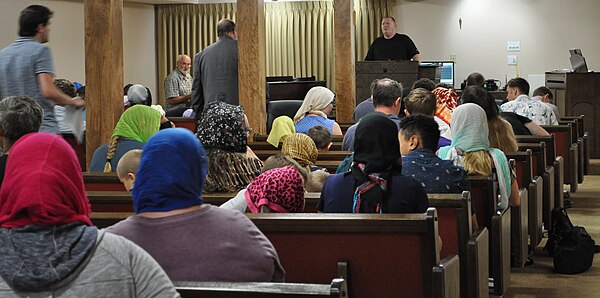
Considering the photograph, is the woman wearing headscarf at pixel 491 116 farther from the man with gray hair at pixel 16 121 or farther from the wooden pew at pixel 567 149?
the wooden pew at pixel 567 149

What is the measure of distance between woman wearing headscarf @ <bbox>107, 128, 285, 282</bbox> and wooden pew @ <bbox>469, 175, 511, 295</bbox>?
226cm

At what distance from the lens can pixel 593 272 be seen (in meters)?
5.88

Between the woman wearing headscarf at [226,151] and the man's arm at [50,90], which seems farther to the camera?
the man's arm at [50,90]

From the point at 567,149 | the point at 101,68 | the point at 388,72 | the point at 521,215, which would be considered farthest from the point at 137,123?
the point at 388,72

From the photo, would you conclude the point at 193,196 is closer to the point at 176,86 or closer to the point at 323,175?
the point at 323,175

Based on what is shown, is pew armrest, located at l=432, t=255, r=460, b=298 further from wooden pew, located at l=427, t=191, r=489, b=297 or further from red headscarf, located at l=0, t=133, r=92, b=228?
red headscarf, located at l=0, t=133, r=92, b=228

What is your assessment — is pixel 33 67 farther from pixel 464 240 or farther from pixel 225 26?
pixel 225 26

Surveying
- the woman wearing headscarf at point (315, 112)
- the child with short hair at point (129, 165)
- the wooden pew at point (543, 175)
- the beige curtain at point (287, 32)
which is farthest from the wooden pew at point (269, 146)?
the beige curtain at point (287, 32)

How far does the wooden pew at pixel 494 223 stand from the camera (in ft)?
15.0

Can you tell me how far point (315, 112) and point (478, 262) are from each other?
3.12 meters

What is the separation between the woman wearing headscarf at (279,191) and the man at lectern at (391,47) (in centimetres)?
775

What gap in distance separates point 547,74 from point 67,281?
1130 centimetres

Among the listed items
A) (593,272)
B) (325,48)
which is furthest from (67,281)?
(325,48)

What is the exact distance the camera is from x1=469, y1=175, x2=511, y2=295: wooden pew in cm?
457
